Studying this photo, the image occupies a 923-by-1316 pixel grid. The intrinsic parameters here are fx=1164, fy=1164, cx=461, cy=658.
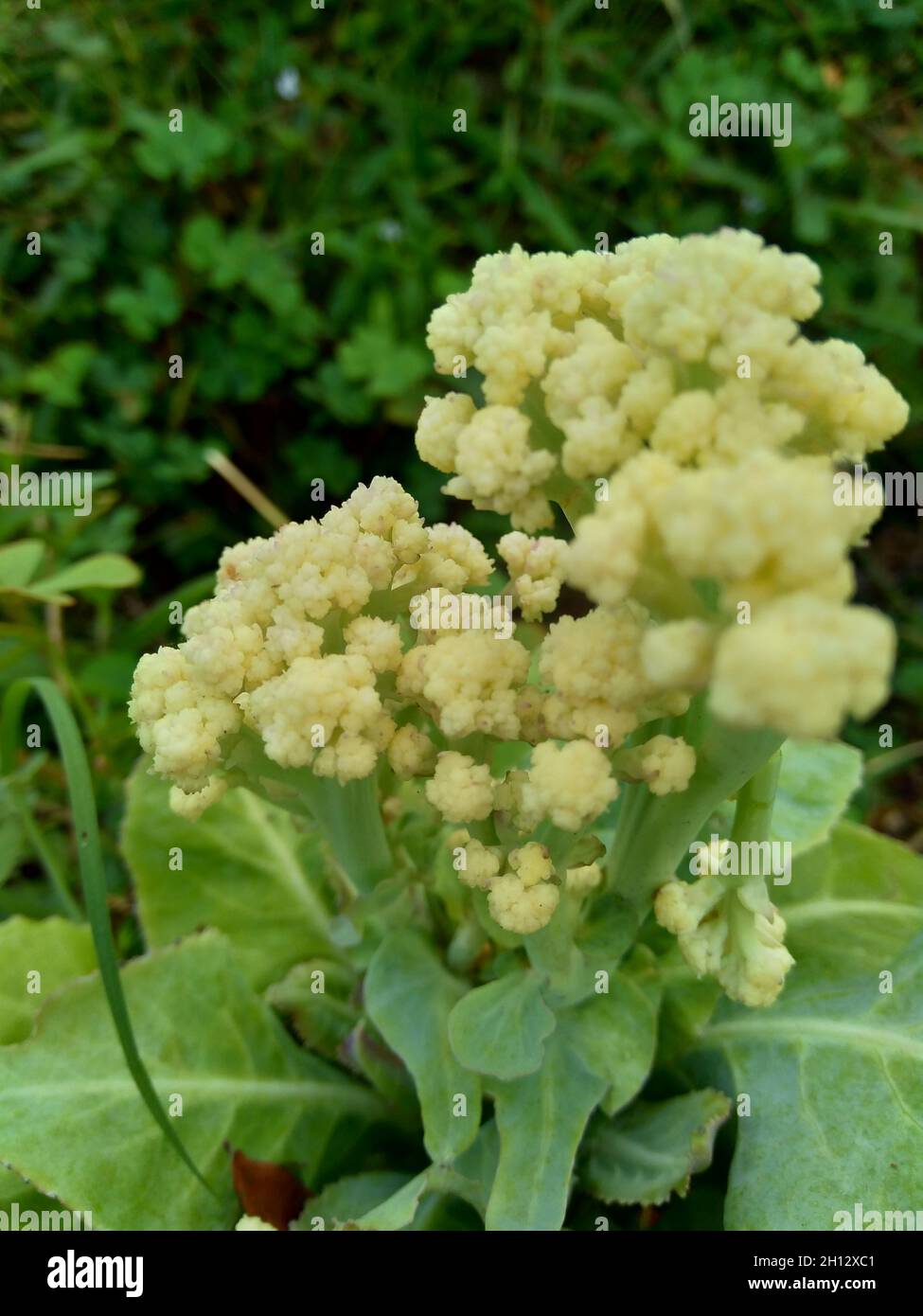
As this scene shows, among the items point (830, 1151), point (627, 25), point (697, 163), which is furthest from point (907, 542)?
point (830, 1151)

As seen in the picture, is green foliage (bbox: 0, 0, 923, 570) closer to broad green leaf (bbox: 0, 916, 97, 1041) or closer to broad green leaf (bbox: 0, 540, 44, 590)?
broad green leaf (bbox: 0, 540, 44, 590)

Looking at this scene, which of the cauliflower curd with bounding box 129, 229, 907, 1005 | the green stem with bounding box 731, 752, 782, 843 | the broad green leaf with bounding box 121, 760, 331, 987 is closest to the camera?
the cauliflower curd with bounding box 129, 229, 907, 1005

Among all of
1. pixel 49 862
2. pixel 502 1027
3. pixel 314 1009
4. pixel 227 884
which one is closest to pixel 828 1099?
pixel 502 1027

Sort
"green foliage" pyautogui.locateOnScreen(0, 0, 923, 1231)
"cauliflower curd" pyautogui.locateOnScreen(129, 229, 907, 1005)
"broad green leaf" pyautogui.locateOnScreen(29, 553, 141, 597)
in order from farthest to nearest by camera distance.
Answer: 1. "broad green leaf" pyautogui.locateOnScreen(29, 553, 141, 597)
2. "green foliage" pyautogui.locateOnScreen(0, 0, 923, 1231)
3. "cauliflower curd" pyautogui.locateOnScreen(129, 229, 907, 1005)

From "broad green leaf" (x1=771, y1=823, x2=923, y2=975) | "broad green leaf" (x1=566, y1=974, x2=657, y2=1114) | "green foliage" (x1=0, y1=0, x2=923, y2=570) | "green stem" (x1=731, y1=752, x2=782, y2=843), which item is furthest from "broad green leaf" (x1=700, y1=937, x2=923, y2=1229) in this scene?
"green foliage" (x1=0, y1=0, x2=923, y2=570)

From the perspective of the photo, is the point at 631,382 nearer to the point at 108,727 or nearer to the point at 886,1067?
the point at 886,1067

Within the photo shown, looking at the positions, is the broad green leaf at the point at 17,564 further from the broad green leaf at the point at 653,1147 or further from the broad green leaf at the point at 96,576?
the broad green leaf at the point at 653,1147
